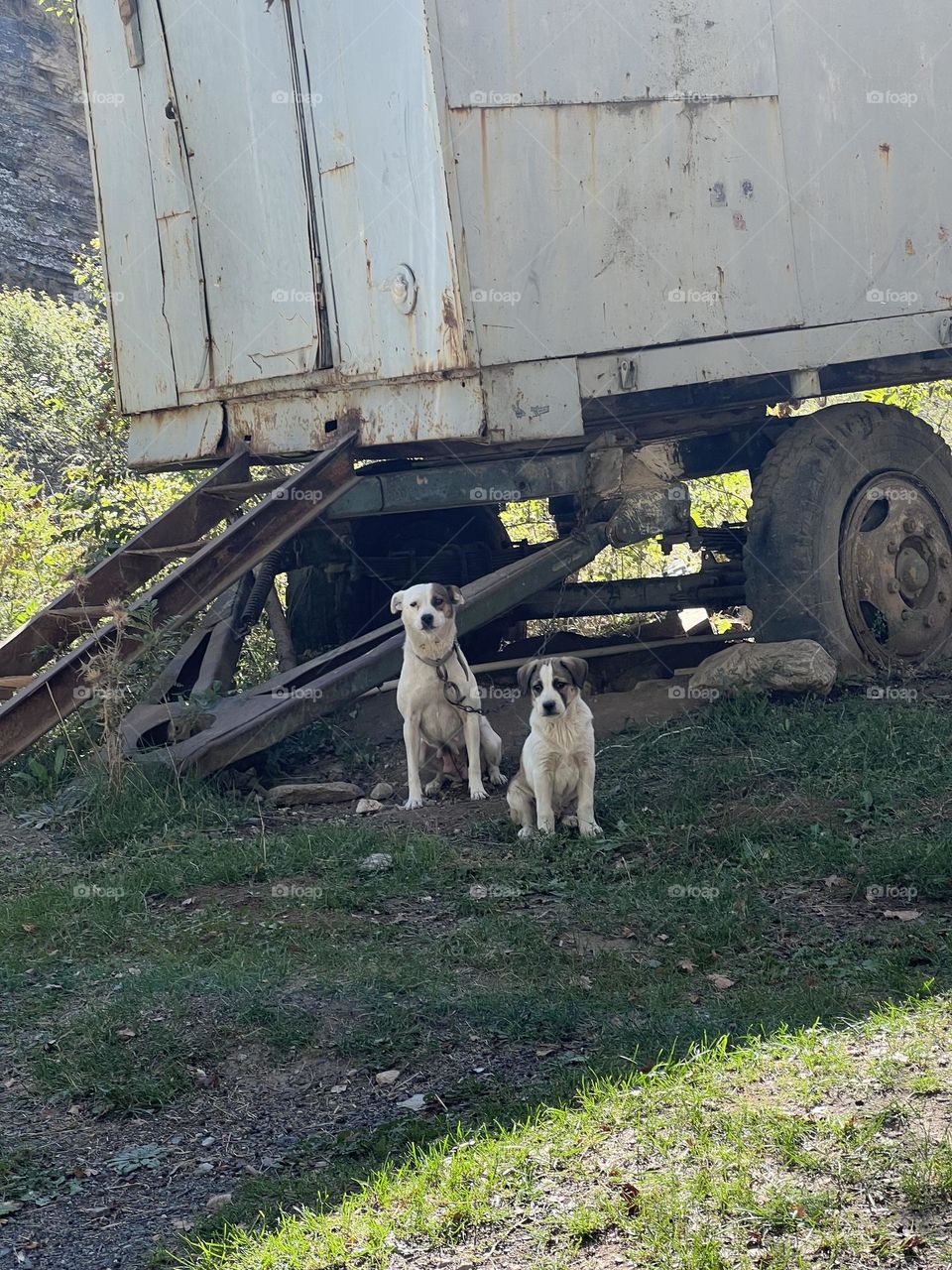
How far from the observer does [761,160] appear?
23.6 feet

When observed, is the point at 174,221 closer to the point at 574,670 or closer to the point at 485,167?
the point at 485,167

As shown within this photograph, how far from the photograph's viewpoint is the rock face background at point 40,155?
18.3 meters

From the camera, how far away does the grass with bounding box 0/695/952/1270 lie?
302cm

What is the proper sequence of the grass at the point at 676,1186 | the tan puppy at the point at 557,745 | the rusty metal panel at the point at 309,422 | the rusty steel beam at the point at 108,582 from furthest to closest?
1. the rusty steel beam at the point at 108,582
2. the rusty metal panel at the point at 309,422
3. the tan puppy at the point at 557,745
4. the grass at the point at 676,1186

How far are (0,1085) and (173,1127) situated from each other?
61 cm

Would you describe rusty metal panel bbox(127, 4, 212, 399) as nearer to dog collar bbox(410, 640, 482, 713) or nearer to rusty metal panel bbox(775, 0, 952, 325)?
dog collar bbox(410, 640, 482, 713)

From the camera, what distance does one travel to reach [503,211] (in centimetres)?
647

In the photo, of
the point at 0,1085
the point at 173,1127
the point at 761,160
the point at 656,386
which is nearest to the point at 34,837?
the point at 0,1085

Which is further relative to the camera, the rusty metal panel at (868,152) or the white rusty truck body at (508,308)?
the rusty metal panel at (868,152)

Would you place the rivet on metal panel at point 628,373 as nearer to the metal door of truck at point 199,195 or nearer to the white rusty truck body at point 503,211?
the white rusty truck body at point 503,211

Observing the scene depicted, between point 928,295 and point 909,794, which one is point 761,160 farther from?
point 909,794

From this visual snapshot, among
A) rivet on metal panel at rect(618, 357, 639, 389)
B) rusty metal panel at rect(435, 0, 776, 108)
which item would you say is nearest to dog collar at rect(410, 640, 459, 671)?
rivet on metal panel at rect(618, 357, 639, 389)

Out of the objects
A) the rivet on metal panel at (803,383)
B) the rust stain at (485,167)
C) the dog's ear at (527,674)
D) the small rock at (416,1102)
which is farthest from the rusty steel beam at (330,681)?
the small rock at (416,1102)

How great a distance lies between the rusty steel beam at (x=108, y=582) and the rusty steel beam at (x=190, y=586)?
0.83 feet
